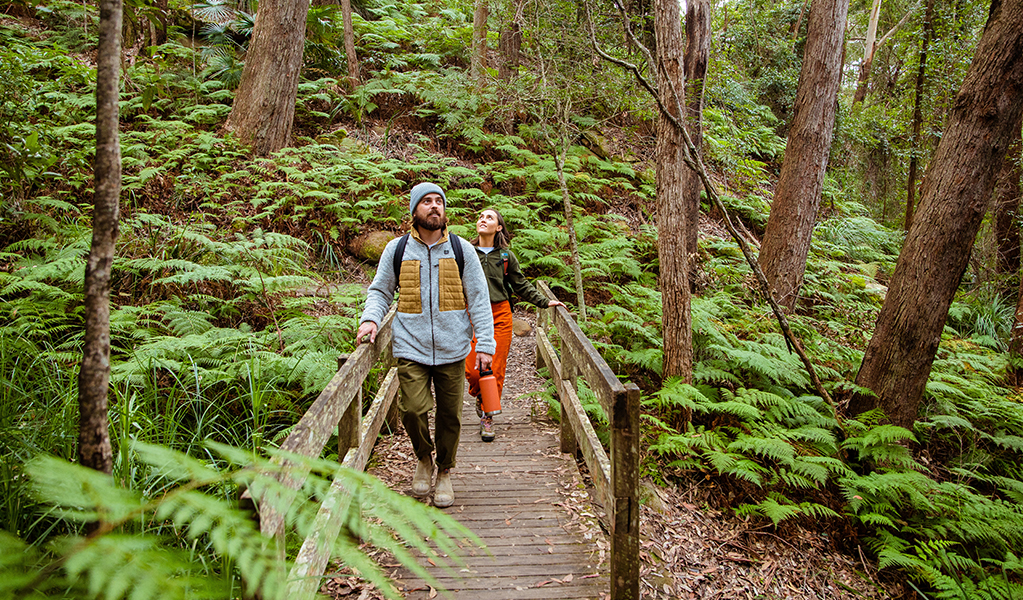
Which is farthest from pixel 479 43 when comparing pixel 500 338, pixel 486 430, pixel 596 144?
pixel 486 430

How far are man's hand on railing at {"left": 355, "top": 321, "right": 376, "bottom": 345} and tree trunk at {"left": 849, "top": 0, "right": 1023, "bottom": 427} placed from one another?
5263 millimetres

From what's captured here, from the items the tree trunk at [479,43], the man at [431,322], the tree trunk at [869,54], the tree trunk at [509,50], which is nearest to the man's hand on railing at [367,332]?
the man at [431,322]

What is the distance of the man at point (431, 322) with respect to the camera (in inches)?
140

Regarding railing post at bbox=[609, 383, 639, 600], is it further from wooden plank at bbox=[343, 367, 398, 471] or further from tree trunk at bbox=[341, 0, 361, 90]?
tree trunk at bbox=[341, 0, 361, 90]

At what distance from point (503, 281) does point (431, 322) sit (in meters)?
1.69

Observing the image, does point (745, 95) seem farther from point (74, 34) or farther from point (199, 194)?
point (74, 34)

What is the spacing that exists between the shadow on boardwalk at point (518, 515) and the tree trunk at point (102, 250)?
4.29ft

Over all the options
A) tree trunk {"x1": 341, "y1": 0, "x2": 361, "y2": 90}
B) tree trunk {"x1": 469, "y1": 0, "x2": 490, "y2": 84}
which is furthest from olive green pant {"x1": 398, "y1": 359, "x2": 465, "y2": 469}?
tree trunk {"x1": 341, "y1": 0, "x2": 361, "y2": 90}

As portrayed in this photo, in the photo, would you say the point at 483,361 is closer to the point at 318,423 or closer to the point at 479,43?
the point at 318,423

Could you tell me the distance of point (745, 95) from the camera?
14.4 meters

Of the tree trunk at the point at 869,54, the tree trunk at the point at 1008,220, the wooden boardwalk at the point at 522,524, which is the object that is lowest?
the wooden boardwalk at the point at 522,524

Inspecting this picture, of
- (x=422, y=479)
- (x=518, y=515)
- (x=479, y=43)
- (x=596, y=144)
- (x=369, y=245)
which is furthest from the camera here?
(x=596, y=144)

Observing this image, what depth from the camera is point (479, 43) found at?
12.0 metres

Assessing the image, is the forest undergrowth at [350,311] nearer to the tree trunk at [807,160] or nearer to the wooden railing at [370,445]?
the wooden railing at [370,445]
